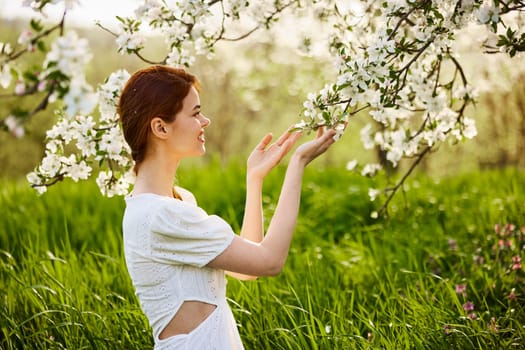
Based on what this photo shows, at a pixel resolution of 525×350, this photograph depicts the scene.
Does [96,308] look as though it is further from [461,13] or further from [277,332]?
[461,13]

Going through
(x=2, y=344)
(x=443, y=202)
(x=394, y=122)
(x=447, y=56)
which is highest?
(x=447, y=56)

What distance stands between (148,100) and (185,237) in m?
0.46

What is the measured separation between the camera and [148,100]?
82.8 inches

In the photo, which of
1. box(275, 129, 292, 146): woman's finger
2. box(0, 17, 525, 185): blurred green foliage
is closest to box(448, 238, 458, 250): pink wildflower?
box(275, 129, 292, 146): woman's finger

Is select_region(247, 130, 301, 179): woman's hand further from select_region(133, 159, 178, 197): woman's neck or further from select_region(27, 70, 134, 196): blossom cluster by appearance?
select_region(27, 70, 134, 196): blossom cluster

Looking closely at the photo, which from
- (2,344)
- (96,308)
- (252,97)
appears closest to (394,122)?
(96,308)

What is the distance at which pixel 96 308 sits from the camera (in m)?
3.27

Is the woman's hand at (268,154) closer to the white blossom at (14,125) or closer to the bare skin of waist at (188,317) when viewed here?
the bare skin of waist at (188,317)

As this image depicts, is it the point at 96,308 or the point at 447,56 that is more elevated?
the point at 447,56

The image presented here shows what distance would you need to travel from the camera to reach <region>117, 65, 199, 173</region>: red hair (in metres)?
2.11

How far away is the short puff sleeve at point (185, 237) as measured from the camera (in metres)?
1.98

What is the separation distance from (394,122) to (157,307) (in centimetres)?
199

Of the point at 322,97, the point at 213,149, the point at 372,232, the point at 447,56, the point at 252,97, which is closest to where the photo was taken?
the point at 322,97

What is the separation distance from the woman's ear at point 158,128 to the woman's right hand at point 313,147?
0.42 m
